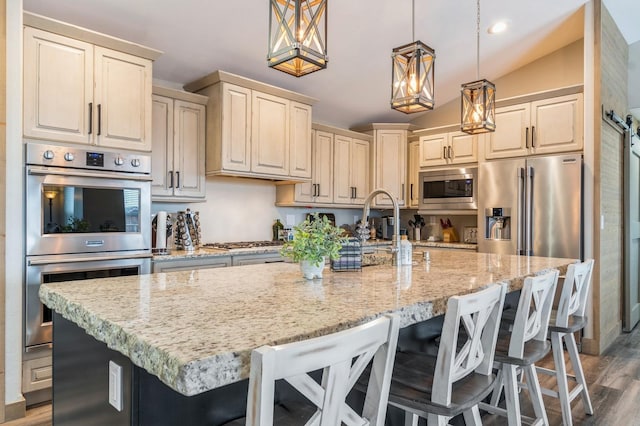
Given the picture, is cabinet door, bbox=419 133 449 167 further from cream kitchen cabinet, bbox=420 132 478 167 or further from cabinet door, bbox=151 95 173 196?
cabinet door, bbox=151 95 173 196

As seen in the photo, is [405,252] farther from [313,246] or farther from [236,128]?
[236,128]

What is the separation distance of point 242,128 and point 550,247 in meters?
3.00

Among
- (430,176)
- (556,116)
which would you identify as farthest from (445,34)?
(430,176)

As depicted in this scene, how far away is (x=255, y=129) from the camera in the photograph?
12.9 ft

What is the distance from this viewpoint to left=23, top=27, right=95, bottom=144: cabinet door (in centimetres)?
254

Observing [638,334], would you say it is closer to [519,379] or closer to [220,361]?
[519,379]

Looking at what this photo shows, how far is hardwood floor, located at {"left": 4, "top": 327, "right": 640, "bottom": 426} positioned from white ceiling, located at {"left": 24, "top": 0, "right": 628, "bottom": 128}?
Result: 8.60 ft

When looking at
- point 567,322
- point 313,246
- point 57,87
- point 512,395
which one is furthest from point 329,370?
point 57,87

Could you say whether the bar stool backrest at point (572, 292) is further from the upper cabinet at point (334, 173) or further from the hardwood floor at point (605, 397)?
the upper cabinet at point (334, 173)

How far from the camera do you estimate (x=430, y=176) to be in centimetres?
507

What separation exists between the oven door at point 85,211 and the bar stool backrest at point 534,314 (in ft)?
7.86

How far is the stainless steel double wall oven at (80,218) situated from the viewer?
2.50 metres

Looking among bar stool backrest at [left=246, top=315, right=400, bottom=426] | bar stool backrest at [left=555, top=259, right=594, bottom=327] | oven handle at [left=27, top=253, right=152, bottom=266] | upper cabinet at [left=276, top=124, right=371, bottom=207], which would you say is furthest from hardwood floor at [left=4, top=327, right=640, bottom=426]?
upper cabinet at [left=276, top=124, right=371, bottom=207]

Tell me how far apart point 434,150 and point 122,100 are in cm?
348
